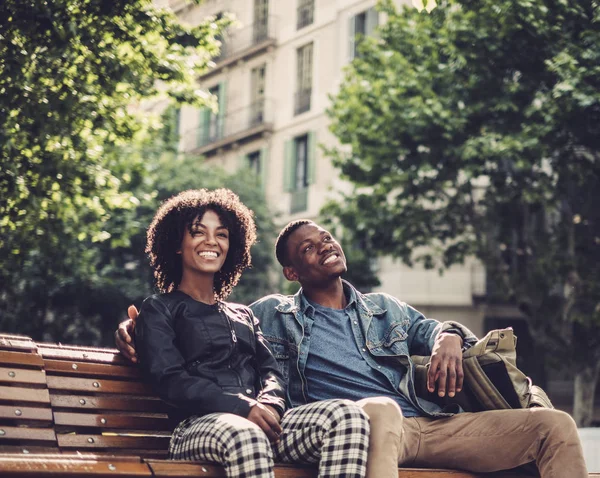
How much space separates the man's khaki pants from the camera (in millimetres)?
4734

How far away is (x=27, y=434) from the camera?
4.29 m

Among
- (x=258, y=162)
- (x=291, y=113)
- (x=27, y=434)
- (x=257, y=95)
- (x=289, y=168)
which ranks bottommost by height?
(x=27, y=434)

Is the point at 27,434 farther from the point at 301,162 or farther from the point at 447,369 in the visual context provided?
the point at 301,162

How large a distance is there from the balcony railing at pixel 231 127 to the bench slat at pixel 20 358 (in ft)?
90.8

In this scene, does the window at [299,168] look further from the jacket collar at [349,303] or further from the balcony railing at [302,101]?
the jacket collar at [349,303]

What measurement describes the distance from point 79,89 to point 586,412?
10564mm

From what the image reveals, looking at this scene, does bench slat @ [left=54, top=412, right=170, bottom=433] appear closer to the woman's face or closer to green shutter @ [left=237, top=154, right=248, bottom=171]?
the woman's face

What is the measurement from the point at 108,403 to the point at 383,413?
3.85ft

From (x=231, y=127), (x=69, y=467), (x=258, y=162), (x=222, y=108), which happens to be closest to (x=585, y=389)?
(x=69, y=467)

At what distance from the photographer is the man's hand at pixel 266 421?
4.22 metres

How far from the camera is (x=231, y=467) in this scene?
4020 mm

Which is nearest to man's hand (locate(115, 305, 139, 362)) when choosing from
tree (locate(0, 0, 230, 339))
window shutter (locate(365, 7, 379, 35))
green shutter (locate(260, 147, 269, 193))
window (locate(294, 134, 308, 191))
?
tree (locate(0, 0, 230, 339))

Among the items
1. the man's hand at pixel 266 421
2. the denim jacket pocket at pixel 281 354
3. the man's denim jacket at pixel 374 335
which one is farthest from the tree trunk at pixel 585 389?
the man's hand at pixel 266 421

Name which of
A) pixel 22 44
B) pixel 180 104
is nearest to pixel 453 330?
pixel 22 44
